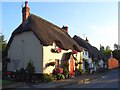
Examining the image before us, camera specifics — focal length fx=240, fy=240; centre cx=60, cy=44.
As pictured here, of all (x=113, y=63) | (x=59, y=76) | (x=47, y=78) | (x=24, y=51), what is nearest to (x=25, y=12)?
(x=24, y=51)

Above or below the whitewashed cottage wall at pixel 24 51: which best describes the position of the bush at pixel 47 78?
below

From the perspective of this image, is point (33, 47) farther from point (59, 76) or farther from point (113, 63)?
point (113, 63)

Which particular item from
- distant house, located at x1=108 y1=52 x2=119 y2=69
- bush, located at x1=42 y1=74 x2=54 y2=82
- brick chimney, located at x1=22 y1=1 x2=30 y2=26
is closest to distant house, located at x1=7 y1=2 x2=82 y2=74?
brick chimney, located at x1=22 y1=1 x2=30 y2=26

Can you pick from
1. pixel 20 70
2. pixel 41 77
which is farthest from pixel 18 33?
pixel 41 77

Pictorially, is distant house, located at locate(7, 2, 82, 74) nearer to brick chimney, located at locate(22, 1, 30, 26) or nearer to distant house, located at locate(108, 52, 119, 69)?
brick chimney, located at locate(22, 1, 30, 26)

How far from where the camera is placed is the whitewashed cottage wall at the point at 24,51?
25719 mm

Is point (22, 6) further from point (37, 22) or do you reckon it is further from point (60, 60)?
point (60, 60)

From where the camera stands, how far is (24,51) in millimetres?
27016

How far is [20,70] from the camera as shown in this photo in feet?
84.9

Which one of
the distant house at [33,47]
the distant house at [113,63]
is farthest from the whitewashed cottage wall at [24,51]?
the distant house at [113,63]

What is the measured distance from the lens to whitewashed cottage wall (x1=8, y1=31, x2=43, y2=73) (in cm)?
2572

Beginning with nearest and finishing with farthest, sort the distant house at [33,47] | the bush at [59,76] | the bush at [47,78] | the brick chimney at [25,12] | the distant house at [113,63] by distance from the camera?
the bush at [47,78]
the distant house at [33,47]
the bush at [59,76]
the brick chimney at [25,12]
the distant house at [113,63]

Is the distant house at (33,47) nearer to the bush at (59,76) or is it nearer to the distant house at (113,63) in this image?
the bush at (59,76)

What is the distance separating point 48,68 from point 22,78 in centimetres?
333
